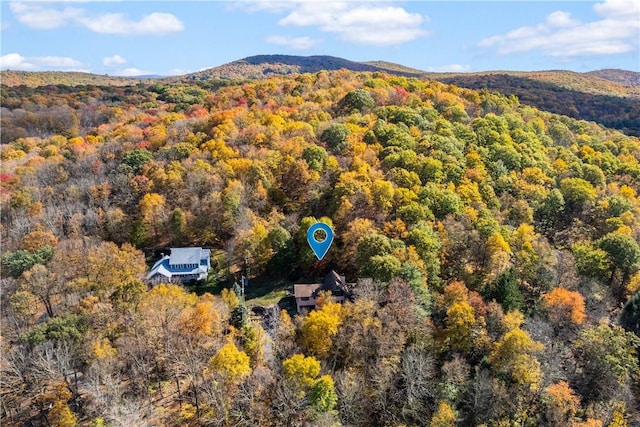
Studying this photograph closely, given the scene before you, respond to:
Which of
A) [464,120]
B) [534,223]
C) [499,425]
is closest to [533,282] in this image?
[534,223]

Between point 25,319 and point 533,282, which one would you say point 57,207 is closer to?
point 25,319

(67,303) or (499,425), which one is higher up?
(67,303)

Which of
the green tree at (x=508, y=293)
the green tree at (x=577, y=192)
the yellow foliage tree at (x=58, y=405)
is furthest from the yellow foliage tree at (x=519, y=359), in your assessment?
the green tree at (x=577, y=192)

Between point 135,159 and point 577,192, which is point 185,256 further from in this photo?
point 577,192

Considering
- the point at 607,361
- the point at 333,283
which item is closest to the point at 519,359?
the point at 607,361

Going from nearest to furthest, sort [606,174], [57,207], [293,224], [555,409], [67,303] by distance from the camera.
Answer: [555,409] → [67,303] → [293,224] → [57,207] → [606,174]

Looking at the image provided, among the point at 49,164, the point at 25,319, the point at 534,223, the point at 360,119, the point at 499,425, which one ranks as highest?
the point at 360,119

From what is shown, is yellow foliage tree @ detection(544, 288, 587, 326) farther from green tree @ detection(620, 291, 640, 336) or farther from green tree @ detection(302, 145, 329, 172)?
green tree @ detection(302, 145, 329, 172)
